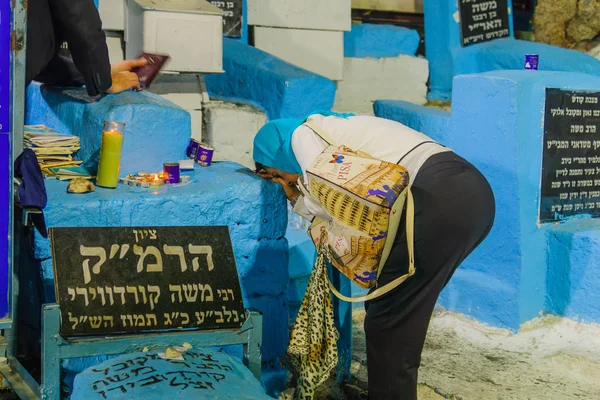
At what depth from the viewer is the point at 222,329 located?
3297 mm

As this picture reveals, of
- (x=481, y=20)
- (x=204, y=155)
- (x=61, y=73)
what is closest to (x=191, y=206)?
(x=204, y=155)

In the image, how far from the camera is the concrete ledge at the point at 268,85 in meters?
6.35

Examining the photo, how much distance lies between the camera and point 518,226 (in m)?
4.97

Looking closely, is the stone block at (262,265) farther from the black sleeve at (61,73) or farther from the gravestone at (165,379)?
the black sleeve at (61,73)

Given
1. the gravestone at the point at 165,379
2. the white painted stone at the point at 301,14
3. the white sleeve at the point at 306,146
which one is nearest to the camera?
the gravestone at the point at 165,379

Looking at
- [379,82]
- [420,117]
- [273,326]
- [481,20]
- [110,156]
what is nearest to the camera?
[110,156]

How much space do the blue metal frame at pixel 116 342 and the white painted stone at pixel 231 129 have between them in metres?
3.05

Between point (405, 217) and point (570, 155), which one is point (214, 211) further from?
point (570, 155)

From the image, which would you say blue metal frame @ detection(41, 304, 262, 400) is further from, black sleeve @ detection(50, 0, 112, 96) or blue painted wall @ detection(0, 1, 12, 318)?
black sleeve @ detection(50, 0, 112, 96)

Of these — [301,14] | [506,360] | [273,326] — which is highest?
[301,14]

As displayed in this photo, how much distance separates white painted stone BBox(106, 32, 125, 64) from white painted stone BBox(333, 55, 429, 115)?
2386 millimetres

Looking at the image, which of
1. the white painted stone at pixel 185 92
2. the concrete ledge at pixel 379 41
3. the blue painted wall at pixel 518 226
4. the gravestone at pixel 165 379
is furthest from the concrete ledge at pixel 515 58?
the gravestone at pixel 165 379

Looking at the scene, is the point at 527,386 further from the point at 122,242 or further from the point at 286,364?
the point at 122,242

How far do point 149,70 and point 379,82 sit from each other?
162 inches
